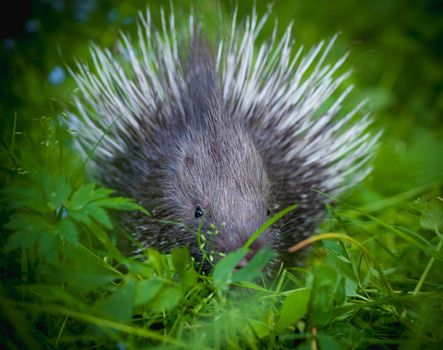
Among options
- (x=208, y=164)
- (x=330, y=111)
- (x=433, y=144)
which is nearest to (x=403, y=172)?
(x=433, y=144)

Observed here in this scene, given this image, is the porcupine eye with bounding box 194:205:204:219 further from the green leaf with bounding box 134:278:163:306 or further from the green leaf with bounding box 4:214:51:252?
the green leaf with bounding box 4:214:51:252

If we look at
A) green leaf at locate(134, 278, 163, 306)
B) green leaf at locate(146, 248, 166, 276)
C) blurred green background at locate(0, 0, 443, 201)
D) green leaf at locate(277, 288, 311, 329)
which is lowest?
green leaf at locate(277, 288, 311, 329)

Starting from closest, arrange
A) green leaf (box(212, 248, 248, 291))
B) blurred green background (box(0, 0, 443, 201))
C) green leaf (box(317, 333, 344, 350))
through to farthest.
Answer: green leaf (box(317, 333, 344, 350)) < green leaf (box(212, 248, 248, 291)) < blurred green background (box(0, 0, 443, 201))

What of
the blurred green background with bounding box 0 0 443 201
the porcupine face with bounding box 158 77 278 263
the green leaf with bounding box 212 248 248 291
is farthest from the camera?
the blurred green background with bounding box 0 0 443 201

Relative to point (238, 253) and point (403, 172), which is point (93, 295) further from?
point (403, 172)

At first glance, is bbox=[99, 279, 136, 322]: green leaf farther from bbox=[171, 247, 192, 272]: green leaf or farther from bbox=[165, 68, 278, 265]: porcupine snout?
bbox=[165, 68, 278, 265]: porcupine snout

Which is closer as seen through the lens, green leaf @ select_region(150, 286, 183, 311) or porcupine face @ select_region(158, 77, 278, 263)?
green leaf @ select_region(150, 286, 183, 311)

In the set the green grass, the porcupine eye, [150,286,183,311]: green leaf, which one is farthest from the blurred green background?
[150,286,183,311]: green leaf

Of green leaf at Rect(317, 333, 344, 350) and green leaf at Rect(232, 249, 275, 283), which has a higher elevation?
green leaf at Rect(232, 249, 275, 283)
